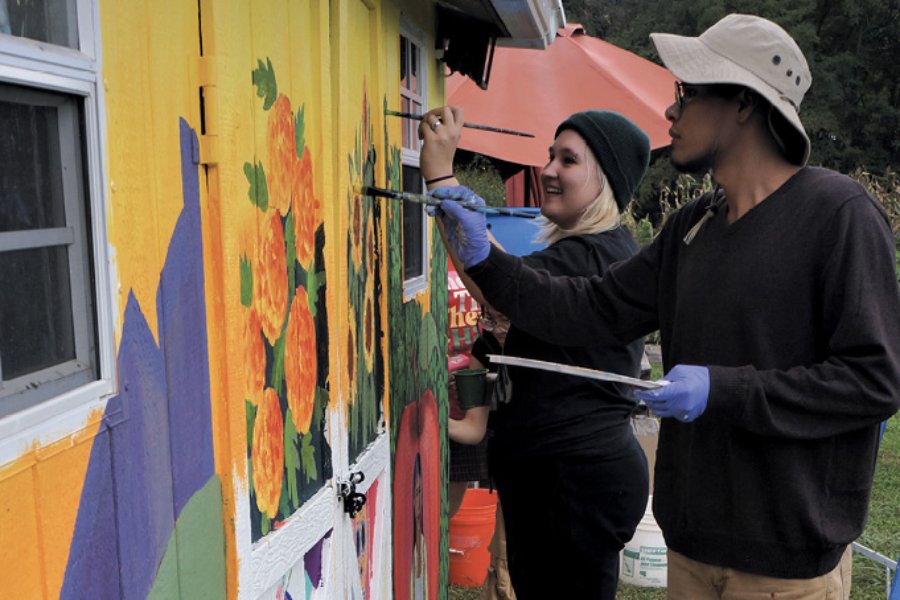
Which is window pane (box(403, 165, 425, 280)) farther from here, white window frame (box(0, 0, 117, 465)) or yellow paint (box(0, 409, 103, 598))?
yellow paint (box(0, 409, 103, 598))

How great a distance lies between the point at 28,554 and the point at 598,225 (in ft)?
7.42

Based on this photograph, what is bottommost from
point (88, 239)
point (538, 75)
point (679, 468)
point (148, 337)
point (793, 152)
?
point (679, 468)

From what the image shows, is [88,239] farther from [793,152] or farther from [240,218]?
[793,152]

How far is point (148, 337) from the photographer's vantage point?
1371 mm

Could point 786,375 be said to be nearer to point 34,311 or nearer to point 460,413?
point 34,311

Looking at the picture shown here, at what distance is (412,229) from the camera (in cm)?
347

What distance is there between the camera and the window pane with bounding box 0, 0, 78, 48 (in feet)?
3.56

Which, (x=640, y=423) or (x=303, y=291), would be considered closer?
(x=303, y=291)

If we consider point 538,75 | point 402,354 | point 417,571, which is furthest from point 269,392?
point 538,75

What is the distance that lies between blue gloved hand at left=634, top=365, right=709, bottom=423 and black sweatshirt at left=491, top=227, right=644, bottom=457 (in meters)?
0.86

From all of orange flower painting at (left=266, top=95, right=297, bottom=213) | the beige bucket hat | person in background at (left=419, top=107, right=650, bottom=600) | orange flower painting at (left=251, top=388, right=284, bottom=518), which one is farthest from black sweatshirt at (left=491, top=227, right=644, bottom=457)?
orange flower painting at (left=251, top=388, right=284, bottom=518)

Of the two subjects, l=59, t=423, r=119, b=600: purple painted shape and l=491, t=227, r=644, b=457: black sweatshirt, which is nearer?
l=59, t=423, r=119, b=600: purple painted shape

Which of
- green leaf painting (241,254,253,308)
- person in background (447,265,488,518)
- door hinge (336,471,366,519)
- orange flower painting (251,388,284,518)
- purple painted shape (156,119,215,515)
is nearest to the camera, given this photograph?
purple painted shape (156,119,215,515)

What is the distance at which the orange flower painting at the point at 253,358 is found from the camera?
172 cm
